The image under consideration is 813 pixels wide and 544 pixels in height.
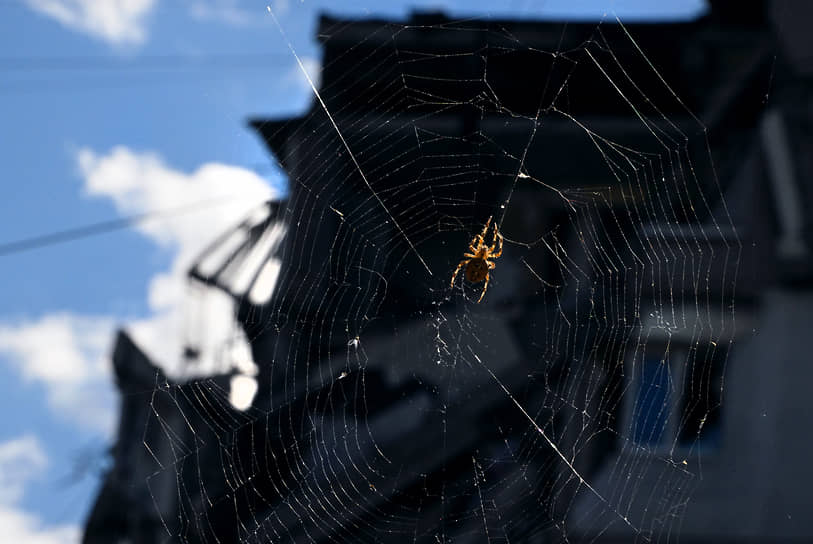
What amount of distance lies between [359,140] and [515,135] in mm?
1786

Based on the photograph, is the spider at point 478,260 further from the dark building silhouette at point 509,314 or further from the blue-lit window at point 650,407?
the blue-lit window at point 650,407

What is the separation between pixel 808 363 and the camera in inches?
333

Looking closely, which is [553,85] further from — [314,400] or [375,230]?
[314,400]

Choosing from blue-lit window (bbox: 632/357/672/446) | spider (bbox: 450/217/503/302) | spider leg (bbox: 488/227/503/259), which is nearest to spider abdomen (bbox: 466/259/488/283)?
spider (bbox: 450/217/503/302)

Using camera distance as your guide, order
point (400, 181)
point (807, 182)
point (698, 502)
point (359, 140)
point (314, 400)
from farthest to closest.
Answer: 1. point (807, 182)
2. point (698, 502)
3. point (359, 140)
4. point (400, 181)
5. point (314, 400)

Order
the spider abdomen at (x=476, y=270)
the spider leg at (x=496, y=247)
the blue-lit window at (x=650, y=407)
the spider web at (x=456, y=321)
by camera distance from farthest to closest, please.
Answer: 1. the blue-lit window at (x=650, y=407)
2. the spider leg at (x=496, y=247)
3. the spider abdomen at (x=476, y=270)
4. the spider web at (x=456, y=321)

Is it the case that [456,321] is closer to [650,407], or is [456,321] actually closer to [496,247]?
[496,247]

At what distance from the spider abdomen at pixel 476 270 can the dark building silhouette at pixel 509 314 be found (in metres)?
0.27

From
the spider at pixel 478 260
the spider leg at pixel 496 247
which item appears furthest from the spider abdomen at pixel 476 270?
the spider leg at pixel 496 247

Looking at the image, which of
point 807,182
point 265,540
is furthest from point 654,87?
point 265,540

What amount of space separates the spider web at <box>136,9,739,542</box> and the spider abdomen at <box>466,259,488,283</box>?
0.57 feet

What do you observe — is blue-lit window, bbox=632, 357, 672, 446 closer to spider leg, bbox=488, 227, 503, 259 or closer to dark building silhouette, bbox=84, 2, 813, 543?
dark building silhouette, bbox=84, 2, 813, 543

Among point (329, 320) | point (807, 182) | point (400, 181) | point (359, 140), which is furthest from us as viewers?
point (807, 182)

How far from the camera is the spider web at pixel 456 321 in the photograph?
550 centimetres
